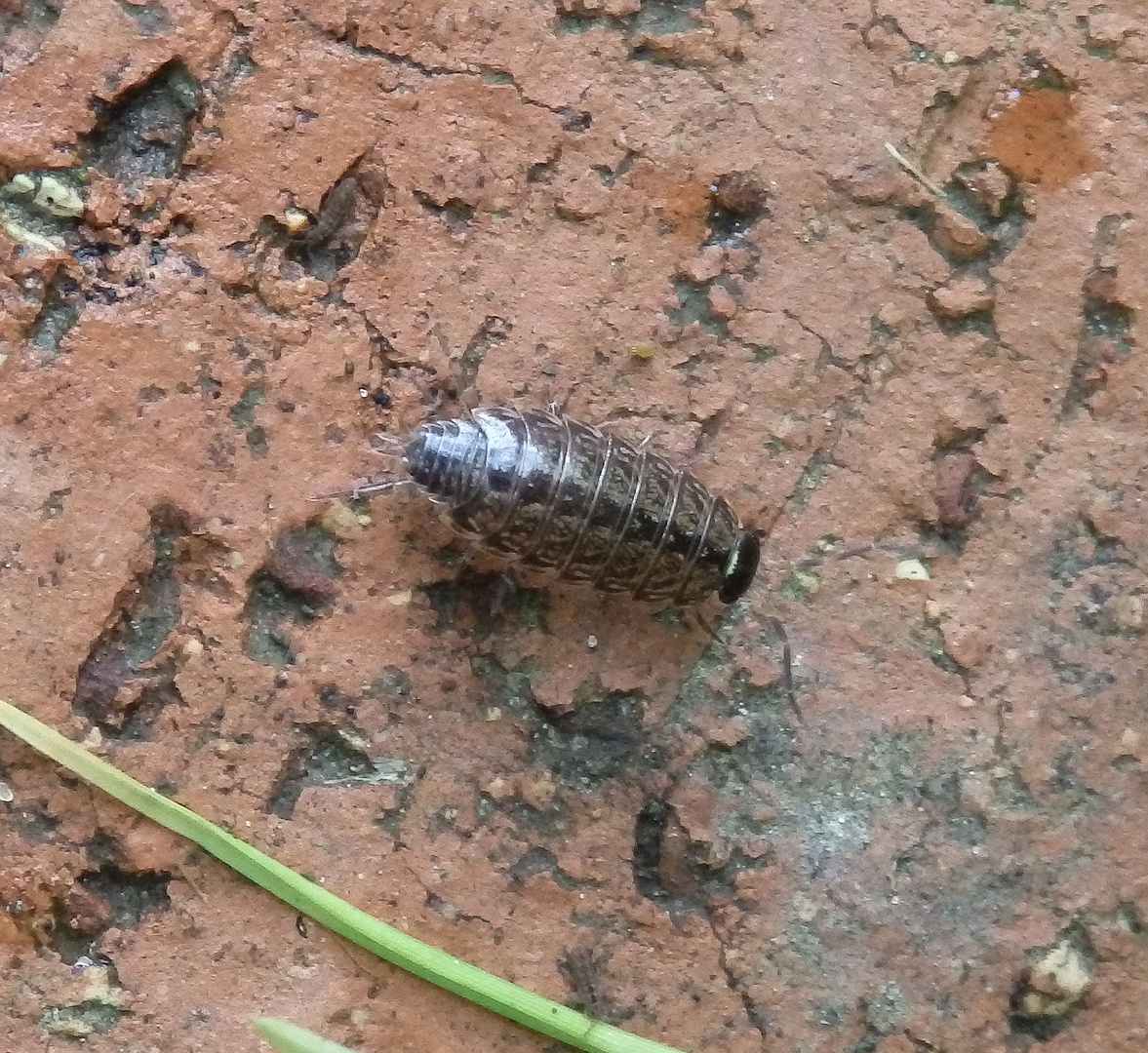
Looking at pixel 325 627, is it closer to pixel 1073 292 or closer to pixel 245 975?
pixel 245 975

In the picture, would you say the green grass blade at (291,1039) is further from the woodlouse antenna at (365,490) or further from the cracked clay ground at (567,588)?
the woodlouse antenna at (365,490)

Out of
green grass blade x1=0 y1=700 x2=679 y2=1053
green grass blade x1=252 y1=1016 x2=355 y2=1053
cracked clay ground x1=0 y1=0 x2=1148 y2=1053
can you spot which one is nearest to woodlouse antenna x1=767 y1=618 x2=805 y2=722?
cracked clay ground x1=0 y1=0 x2=1148 y2=1053

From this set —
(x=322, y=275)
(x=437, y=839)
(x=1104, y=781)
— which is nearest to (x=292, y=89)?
(x=322, y=275)

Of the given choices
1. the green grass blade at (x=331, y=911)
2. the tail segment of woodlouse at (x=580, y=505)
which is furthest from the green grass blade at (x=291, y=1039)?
the tail segment of woodlouse at (x=580, y=505)

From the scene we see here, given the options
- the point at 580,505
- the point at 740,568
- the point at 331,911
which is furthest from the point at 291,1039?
the point at 740,568

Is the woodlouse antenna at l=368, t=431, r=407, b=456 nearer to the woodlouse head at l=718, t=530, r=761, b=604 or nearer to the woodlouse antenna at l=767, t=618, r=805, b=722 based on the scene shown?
the woodlouse head at l=718, t=530, r=761, b=604

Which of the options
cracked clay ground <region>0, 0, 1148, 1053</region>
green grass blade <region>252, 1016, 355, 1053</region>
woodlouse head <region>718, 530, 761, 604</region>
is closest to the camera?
green grass blade <region>252, 1016, 355, 1053</region>

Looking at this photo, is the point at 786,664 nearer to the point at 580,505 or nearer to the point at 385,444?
the point at 580,505

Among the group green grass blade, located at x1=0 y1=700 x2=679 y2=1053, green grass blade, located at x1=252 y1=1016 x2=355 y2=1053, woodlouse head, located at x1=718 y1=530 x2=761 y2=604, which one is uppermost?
woodlouse head, located at x1=718 y1=530 x2=761 y2=604
